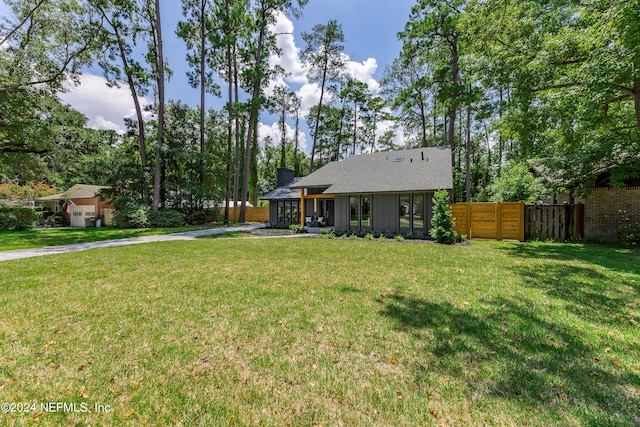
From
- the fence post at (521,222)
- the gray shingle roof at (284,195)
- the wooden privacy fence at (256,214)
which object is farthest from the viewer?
the wooden privacy fence at (256,214)

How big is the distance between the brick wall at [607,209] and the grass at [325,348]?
703cm

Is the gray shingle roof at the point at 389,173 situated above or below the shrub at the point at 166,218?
above

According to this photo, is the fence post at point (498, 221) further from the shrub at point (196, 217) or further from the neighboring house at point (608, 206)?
the shrub at point (196, 217)

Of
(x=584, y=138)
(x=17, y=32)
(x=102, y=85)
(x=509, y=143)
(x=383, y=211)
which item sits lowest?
(x=383, y=211)

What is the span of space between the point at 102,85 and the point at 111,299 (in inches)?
922

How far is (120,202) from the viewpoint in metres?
20.0

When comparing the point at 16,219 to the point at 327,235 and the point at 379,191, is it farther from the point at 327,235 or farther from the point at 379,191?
the point at 379,191

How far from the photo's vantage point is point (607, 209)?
35.6 feet

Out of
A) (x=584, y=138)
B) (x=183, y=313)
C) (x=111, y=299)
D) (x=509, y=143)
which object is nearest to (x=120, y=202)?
(x=111, y=299)

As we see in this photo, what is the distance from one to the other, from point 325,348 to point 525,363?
217cm

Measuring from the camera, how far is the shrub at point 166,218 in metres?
19.7

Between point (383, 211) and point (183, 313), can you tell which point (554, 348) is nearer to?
point (183, 313)

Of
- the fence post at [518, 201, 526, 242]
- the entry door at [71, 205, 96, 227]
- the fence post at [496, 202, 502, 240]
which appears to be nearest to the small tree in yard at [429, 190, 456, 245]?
the fence post at [496, 202, 502, 240]

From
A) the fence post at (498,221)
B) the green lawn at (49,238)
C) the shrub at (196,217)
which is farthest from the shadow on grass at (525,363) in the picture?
the shrub at (196,217)
